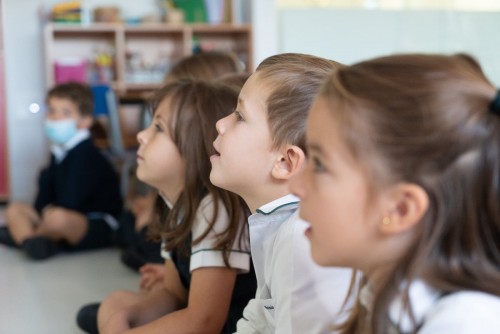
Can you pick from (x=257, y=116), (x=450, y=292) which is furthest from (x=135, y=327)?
(x=450, y=292)

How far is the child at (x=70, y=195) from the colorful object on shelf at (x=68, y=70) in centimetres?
119

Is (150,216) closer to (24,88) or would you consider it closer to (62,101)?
(62,101)

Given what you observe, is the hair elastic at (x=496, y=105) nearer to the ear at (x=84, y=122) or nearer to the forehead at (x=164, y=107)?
the forehead at (x=164, y=107)

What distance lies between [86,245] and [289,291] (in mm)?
2254

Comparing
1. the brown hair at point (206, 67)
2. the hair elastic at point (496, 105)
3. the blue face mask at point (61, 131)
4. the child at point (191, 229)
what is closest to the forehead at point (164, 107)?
the child at point (191, 229)

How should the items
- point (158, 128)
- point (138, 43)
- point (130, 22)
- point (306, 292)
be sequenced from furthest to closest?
1. point (138, 43)
2. point (130, 22)
3. point (158, 128)
4. point (306, 292)

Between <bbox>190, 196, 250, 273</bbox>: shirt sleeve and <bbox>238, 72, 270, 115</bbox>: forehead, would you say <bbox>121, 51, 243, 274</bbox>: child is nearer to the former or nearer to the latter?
<bbox>190, 196, 250, 273</bbox>: shirt sleeve

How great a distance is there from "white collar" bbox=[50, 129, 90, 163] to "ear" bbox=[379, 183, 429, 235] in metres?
2.72

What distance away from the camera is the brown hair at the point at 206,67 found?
2.45 meters

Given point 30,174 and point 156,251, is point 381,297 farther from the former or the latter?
point 30,174

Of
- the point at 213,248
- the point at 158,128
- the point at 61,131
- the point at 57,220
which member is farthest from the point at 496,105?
the point at 61,131

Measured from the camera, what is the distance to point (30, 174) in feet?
16.7

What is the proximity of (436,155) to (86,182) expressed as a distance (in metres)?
2.67

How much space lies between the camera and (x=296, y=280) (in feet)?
3.48
